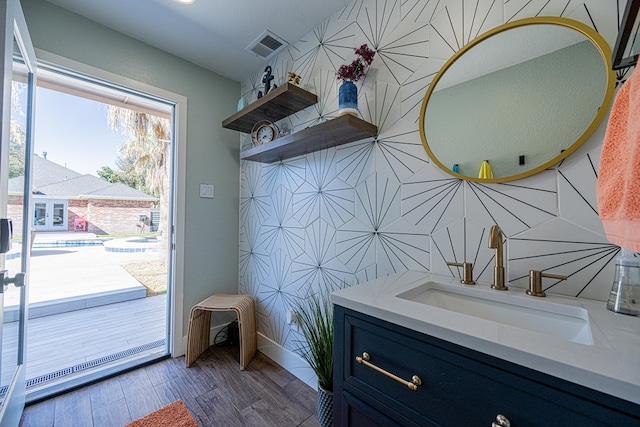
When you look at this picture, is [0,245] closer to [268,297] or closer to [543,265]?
[268,297]

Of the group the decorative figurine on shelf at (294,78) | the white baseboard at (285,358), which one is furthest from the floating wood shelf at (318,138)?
the white baseboard at (285,358)

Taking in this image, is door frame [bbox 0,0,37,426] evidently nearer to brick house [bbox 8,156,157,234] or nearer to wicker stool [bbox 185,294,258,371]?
wicker stool [bbox 185,294,258,371]

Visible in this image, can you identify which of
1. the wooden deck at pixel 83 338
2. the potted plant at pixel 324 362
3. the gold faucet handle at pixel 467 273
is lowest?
the wooden deck at pixel 83 338

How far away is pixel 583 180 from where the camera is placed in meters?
0.83

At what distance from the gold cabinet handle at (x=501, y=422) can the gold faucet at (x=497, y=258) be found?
1.60 ft

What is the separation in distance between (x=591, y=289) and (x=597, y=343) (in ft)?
1.41

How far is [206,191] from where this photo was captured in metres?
2.21

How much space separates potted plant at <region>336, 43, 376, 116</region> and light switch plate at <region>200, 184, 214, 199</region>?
142 centimetres

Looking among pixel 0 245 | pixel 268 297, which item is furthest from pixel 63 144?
→ pixel 268 297

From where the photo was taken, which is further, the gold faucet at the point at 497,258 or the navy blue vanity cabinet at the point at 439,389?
the gold faucet at the point at 497,258

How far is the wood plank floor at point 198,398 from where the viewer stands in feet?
4.56

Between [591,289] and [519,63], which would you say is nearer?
[591,289]

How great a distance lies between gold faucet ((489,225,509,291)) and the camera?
887mm

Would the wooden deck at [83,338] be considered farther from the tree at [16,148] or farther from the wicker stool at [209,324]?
the tree at [16,148]
